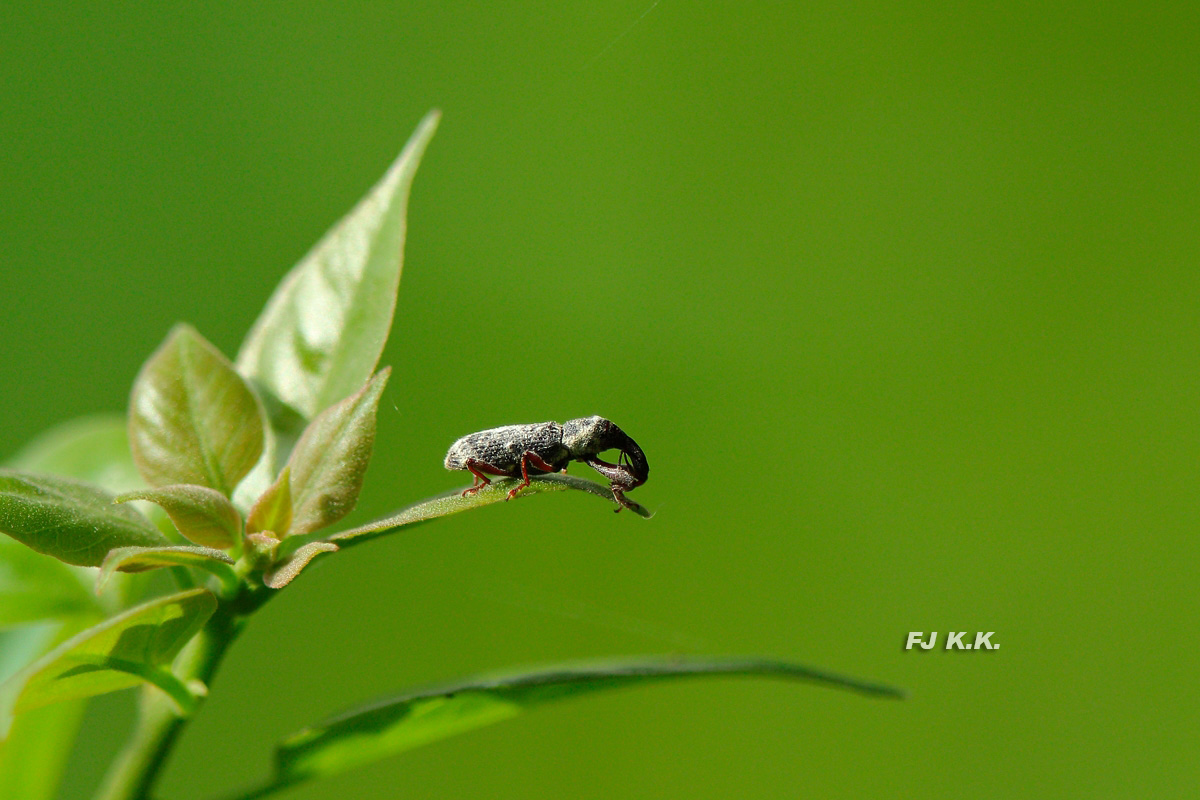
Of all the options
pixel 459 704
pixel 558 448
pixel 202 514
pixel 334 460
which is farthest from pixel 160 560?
pixel 558 448

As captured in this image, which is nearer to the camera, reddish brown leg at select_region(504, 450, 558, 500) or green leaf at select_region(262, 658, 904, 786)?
green leaf at select_region(262, 658, 904, 786)

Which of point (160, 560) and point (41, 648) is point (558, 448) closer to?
point (160, 560)

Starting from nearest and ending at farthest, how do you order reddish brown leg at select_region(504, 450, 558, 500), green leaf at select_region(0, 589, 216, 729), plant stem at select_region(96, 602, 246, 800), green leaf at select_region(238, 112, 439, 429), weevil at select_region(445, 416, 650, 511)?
green leaf at select_region(0, 589, 216, 729), plant stem at select_region(96, 602, 246, 800), green leaf at select_region(238, 112, 439, 429), reddish brown leg at select_region(504, 450, 558, 500), weevil at select_region(445, 416, 650, 511)

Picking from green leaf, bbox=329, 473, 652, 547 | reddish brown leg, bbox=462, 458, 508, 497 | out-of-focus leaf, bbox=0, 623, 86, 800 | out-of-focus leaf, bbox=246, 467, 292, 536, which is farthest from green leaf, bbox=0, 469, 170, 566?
reddish brown leg, bbox=462, 458, 508, 497

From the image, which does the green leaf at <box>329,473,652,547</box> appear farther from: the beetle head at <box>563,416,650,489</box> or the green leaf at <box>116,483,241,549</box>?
the beetle head at <box>563,416,650,489</box>

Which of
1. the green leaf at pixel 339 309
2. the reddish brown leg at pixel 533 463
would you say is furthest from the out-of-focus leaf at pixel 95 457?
the reddish brown leg at pixel 533 463

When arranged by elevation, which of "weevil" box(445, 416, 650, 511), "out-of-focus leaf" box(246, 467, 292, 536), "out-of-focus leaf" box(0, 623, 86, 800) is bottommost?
"out-of-focus leaf" box(0, 623, 86, 800)

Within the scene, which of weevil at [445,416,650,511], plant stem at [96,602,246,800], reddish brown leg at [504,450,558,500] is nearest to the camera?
plant stem at [96,602,246,800]
